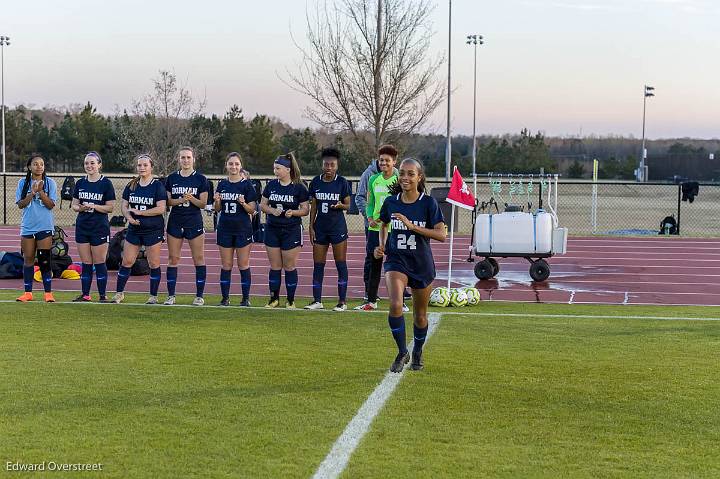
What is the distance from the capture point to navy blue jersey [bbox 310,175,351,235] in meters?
11.5

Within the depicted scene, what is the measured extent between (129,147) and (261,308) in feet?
97.6

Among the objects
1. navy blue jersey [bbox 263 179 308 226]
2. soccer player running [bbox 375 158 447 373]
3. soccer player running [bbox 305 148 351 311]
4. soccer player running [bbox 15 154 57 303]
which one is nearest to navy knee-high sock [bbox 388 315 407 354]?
soccer player running [bbox 375 158 447 373]

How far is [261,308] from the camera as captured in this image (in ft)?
39.0

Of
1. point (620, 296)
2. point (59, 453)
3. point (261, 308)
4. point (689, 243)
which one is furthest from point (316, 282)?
point (689, 243)

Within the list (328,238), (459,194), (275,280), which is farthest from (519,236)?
(275,280)

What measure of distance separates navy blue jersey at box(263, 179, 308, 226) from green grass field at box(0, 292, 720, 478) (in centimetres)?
127

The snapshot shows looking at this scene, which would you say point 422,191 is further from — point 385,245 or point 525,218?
point 525,218

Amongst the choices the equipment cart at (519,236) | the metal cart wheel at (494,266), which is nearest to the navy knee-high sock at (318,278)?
the equipment cart at (519,236)

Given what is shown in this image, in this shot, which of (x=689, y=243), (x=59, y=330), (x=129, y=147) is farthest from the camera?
(x=129, y=147)

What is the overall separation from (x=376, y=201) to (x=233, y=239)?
77.5 inches

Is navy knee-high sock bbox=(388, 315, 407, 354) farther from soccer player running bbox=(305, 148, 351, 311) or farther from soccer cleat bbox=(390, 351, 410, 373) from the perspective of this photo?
soccer player running bbox=(305, 148, 351, 311)

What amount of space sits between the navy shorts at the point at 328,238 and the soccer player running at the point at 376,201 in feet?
1.28

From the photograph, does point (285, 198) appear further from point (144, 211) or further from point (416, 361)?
point (416, 361)

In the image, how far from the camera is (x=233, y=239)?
11.7 metres
